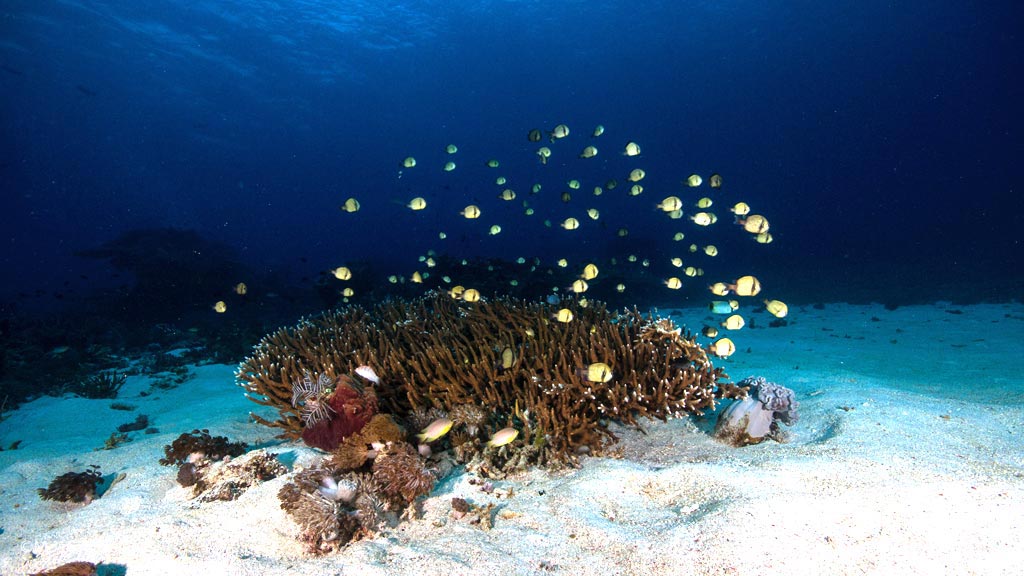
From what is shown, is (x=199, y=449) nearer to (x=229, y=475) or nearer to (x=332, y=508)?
(x=229, y=475)

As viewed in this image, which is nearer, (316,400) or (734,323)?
(316,400)

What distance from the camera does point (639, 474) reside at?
4453mm

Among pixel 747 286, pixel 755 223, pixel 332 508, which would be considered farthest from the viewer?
pixel 755 223

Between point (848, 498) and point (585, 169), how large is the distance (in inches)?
4460

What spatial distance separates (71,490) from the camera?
15.5 ft

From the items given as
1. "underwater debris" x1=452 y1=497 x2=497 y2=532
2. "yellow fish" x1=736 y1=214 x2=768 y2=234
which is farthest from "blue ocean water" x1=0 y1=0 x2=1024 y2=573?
"yellow fish" x1=736 y1=214 x2=768 y2=234

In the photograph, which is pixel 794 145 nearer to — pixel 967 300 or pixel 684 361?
pixel 967 300

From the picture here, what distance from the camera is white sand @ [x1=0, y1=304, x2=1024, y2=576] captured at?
3.21 metres

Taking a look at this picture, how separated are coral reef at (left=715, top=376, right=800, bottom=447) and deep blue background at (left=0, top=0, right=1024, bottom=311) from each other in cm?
1060

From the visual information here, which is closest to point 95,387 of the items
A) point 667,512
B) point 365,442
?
point 365,442

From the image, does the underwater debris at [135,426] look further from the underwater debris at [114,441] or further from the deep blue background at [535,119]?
the deep blue background at [535,119]

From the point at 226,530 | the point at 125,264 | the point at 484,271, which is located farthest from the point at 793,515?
the point at 125,264

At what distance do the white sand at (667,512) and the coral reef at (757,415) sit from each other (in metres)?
0.21

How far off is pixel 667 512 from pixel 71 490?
629cm
